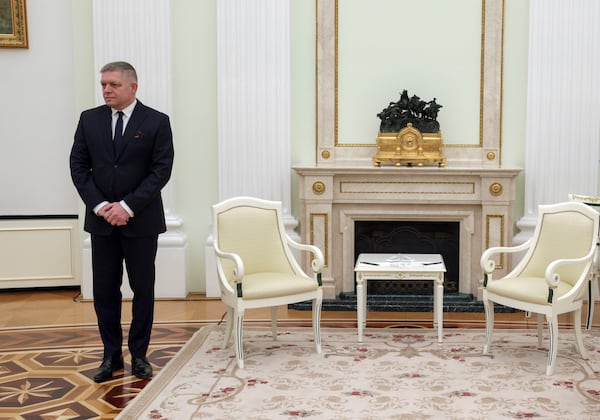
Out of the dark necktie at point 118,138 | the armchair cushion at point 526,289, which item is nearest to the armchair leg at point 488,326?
the armchair cushion at point 526,289

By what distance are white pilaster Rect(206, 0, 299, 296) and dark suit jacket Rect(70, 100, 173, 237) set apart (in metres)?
2.29

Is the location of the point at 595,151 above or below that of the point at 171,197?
above

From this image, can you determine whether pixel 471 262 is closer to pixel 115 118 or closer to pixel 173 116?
pixel 173 116

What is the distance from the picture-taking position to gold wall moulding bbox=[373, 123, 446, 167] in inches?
253

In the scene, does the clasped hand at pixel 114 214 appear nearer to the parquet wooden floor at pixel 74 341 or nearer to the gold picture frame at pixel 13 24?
the parquet wooden floor at pixel 74 341

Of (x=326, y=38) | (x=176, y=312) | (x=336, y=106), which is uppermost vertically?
(x=326, y=38)

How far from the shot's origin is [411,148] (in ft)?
21.2

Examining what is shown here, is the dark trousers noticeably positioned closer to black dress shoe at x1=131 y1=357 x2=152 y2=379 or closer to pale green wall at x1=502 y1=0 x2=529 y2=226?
black dress shoe at x1=131 y1=357 x2=152 y2=379

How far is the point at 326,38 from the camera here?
660 cm

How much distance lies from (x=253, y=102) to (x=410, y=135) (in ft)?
4.73

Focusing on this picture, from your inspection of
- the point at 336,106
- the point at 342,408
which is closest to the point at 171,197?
the point at 336,106

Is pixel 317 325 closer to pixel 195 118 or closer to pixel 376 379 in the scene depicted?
pixel 376 379

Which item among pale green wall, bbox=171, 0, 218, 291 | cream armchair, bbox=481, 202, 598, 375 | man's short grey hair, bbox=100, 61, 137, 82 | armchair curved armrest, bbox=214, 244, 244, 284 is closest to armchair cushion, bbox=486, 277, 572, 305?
cream armchair, bbox=481, 202, 598, 375

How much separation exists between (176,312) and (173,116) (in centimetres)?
180
